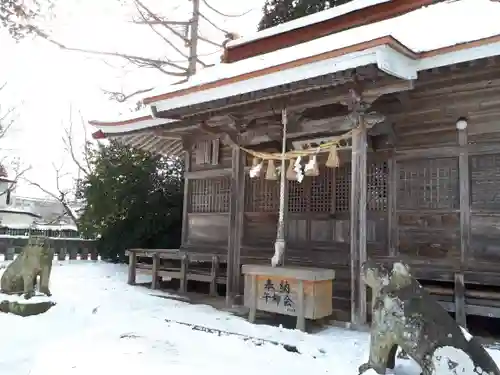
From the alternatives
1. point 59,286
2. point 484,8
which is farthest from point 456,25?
point 59,286

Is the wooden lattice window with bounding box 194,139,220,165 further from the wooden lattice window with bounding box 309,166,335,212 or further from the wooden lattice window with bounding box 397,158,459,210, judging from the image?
the wooden lattice window with bounding box 397,158,459,210

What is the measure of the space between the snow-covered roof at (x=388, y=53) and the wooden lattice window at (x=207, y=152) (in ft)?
8.48

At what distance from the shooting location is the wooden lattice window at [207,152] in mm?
10164

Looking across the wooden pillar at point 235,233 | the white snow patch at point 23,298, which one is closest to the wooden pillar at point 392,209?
the wooden pillar at point 235,233

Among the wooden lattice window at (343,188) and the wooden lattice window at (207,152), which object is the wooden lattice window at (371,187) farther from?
the wooden lattice window at (207,152)

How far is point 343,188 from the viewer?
8.09 meters

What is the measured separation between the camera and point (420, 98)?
721 cm

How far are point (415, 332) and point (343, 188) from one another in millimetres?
4776

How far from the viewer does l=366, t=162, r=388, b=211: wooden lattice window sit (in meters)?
7.56

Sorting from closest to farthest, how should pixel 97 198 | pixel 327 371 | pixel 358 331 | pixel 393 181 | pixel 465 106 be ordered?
pixel 327 371
pixel 358 331
pixel 465 106
pixel 393 181
pixel 97 198

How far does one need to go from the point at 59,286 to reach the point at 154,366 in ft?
18.4

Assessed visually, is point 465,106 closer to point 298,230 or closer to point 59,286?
point 298,230

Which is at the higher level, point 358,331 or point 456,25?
point 456,25

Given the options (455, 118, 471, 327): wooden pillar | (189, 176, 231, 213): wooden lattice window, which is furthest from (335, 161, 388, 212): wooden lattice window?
(189, 176, 231, 213): wooden lattice window
